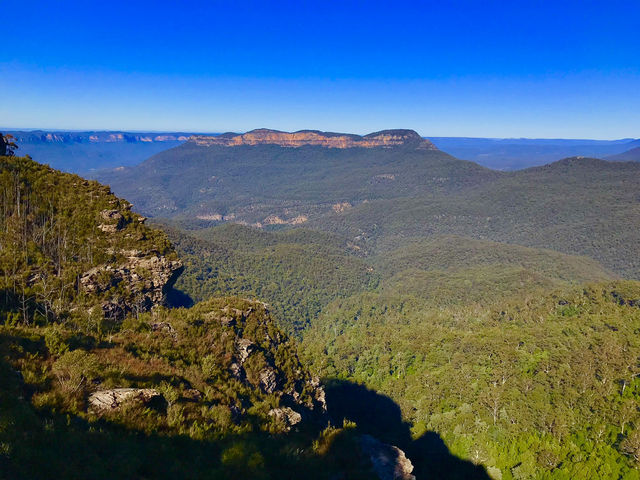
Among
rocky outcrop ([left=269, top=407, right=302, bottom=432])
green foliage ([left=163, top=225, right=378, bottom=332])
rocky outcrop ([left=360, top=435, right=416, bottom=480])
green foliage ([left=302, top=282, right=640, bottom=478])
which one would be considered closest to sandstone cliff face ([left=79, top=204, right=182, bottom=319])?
rocky outcrop ([left=269, top=407, right=302, bottom=432])

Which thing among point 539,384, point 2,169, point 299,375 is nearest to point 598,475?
point 539,384

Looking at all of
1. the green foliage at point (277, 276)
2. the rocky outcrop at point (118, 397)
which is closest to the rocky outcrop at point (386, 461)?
the rocky outcrop at point (118, 397)

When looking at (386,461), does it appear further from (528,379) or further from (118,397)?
(528,379)

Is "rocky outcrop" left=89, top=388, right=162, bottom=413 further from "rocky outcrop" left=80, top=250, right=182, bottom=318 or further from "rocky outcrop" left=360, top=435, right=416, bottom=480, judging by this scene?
"rocky outcrop" left=80, top=250, right=182, bottom=318

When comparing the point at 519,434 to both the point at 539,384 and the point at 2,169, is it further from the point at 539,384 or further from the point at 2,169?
the point at 2,169

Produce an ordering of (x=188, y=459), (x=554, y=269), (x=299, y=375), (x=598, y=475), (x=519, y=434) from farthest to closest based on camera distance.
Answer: (x=554, y=269) → (x=519, y=434) → (x=299, y=375) → (x=598, y=475) → (x=188, y=459)

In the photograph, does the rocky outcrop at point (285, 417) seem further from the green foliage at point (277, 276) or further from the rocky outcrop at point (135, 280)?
the green foliage at point (277, 276)
